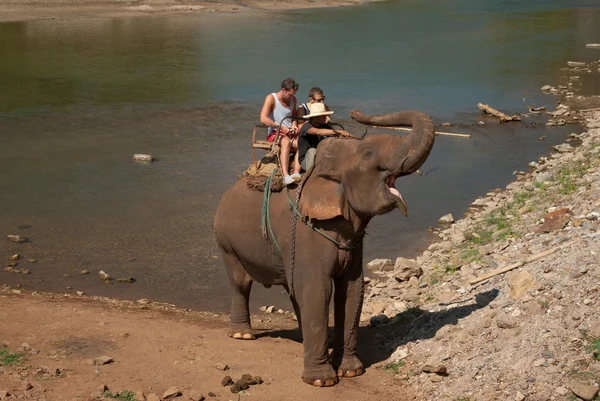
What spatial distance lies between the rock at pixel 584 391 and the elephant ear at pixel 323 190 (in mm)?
2778

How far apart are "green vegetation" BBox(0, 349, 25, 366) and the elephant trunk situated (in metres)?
4.22

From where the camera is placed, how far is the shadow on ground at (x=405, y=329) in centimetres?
1083

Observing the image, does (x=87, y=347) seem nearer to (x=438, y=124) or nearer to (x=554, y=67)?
(x=438, y=124)

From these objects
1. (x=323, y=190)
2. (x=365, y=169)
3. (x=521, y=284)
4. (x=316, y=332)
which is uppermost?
(x=365, y=169)

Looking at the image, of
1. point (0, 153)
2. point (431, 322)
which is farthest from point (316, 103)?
point (0, 153)

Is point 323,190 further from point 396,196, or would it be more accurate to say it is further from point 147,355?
point 147,355

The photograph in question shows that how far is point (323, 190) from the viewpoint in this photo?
10039 mm

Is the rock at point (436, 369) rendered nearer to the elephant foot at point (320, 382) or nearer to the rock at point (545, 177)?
the elephant foot at point (320, 382)

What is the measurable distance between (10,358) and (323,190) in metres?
3.59

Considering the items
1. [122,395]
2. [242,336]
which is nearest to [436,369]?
[242,336]

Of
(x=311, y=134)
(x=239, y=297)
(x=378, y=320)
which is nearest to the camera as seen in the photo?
(x=311, y=134)

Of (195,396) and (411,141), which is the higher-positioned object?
(411,141)

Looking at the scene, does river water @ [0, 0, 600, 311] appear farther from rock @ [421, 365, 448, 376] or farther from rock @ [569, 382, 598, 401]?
rock @ [569, 382, 598, 401]

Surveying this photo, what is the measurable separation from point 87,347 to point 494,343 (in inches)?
172
